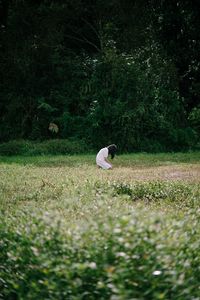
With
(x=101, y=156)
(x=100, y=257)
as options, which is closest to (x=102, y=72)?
(x=101, y=156)

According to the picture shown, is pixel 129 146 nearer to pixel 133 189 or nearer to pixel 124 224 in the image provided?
pixel 133 189

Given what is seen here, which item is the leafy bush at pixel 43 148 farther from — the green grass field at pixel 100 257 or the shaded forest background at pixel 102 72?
the green grass field at pixel 100 257

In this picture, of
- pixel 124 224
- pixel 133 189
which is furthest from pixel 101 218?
pixel 133 189

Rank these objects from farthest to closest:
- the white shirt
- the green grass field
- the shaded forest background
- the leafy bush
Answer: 1. the shaded forest background
2. the leafy bush
3. the white shirt
4. the green grass field

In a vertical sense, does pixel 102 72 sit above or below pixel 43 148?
above

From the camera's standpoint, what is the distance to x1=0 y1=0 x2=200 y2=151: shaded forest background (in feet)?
70.3

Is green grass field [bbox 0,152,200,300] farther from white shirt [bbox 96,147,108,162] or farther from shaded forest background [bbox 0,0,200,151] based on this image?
shaded forest background [bbox 0,0,200,151]

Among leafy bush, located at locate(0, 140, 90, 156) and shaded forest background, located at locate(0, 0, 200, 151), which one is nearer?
leafy bush, located at locate(0, 140, 90, 156)

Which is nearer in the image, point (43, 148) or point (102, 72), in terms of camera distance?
point (43, 148)

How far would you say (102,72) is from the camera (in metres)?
22.2

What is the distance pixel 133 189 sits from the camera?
10.6 metres

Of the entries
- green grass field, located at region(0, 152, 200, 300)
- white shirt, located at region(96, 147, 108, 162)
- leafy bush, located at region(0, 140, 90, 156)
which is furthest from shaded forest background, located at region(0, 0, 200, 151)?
green grass field, located at region(0, 152, 200, 300)

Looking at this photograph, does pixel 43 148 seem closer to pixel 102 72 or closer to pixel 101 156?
pixel 102 72

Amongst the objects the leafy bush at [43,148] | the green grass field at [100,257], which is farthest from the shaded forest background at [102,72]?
the green grass field at [100,257]
